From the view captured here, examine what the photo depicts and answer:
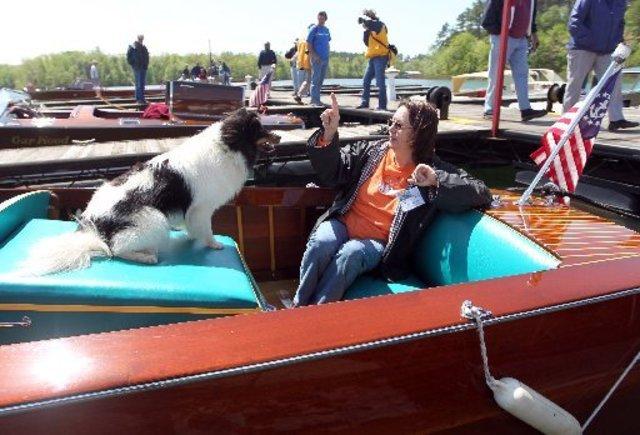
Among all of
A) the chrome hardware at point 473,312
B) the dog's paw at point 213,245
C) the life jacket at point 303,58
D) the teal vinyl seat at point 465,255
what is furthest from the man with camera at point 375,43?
the chrome hardware at point 473,312

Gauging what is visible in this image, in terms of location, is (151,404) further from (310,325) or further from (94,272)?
(94,272)

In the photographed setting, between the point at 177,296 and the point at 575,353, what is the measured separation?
1202 mm

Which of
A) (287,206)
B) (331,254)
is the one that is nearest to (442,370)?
(331,254)

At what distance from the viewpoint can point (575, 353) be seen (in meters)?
1.49

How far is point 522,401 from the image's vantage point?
4.35 feet

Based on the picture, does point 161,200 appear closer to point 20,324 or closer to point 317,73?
point 20,324

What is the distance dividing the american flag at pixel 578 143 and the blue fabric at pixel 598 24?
8.10 feet

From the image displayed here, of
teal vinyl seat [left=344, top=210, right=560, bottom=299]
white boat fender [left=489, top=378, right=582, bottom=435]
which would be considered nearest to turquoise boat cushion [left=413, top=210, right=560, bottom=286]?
teal vinyl seat [left=344, top=210, right=560, bottom=299]

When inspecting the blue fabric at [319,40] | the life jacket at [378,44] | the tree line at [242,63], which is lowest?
the life jacket at [378,44]

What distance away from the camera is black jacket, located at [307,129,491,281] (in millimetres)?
2314

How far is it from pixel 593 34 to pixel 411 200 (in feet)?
11.4

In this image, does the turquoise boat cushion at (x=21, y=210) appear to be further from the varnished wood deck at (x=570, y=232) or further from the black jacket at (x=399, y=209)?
the varnished wood deck at (x=570, y=232)

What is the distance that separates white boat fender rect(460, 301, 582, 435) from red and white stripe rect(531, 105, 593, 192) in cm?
152

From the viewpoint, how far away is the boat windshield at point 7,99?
6418 millimetres
